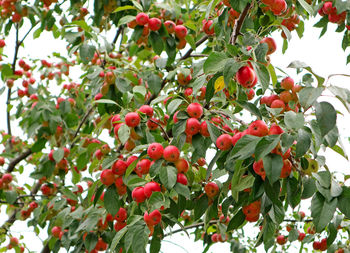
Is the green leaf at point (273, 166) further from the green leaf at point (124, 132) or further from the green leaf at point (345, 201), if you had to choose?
the green leaf at point (124, 132)

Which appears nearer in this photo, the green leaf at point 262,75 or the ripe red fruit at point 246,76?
the green leaf at point 262,75

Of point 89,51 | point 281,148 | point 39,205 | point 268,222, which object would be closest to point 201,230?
point 39,205

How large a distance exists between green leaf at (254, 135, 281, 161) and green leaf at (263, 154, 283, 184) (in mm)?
37

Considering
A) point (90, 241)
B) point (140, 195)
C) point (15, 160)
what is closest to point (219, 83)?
point (140, 195)

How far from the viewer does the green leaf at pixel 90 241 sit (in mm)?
1999

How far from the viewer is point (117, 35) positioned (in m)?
3.69

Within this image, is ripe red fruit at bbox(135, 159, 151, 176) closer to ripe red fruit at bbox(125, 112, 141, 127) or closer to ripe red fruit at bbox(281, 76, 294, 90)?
ripe red fruit at bbox(125, 112, 141, 127)

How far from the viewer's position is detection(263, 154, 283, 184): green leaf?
1088 millimetres

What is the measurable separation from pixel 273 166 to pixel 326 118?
0.19 meters

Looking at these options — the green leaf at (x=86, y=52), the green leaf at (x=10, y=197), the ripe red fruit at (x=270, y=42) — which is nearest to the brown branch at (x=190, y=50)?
the green leaf at (x=86, y=52)

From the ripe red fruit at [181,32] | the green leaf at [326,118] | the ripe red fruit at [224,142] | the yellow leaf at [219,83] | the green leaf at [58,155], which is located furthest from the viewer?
the green leaf at [58,155]

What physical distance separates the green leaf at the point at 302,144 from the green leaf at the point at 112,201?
2.69 ft

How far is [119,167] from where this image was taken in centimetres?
167

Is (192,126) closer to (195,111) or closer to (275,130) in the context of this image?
(195,111)
